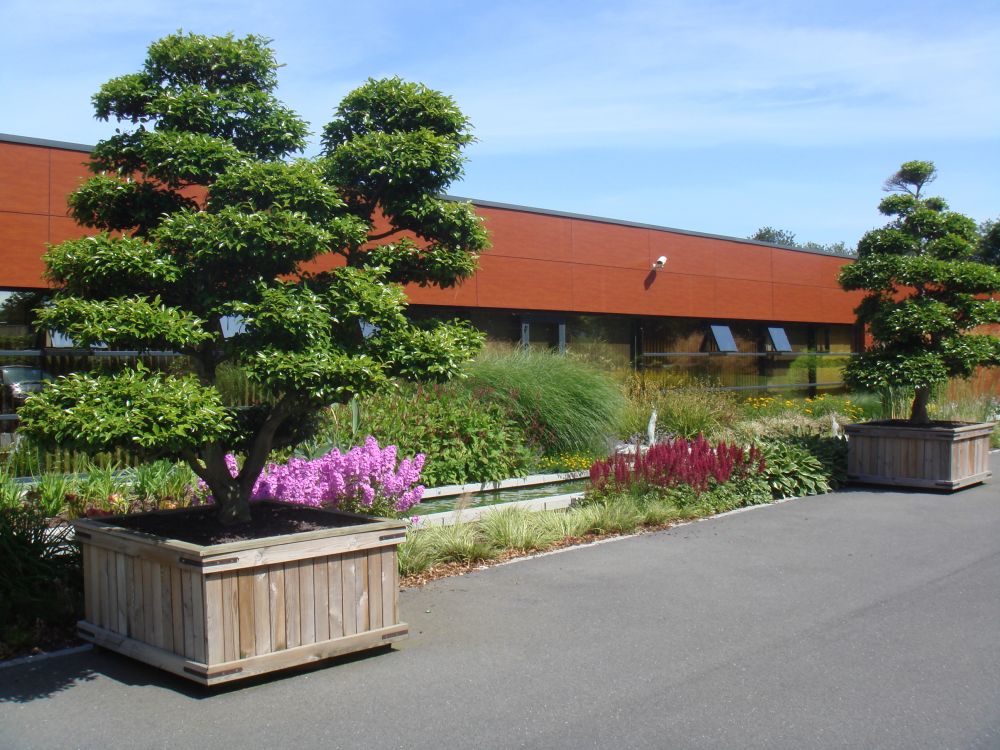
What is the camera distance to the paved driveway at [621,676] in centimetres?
467

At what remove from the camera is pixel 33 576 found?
654 centimetres

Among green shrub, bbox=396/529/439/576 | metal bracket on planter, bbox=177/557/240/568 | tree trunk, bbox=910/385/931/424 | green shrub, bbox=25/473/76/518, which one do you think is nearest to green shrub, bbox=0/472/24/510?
green shrub, bbox=25/473/76/518

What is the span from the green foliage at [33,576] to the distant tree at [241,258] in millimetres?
1245

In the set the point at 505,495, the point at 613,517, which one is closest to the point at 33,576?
the point at 613,517

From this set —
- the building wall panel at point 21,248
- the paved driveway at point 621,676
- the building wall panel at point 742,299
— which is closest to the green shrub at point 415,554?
the paved driveway at point 621,676

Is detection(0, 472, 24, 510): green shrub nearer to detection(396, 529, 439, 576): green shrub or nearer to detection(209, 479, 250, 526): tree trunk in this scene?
detection(209, 479, 250, 526): tree trunk

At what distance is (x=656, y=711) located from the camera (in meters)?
4.96

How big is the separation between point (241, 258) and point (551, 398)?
7821 mm

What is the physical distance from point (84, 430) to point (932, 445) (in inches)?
445

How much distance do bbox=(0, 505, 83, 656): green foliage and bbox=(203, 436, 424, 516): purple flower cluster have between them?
1605mm

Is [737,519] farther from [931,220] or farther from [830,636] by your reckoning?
[931,220]

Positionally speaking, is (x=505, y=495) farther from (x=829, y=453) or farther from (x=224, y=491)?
(x=224, y=491)

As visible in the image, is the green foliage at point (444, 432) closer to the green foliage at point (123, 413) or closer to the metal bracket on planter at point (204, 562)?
the green foliage at point (123, 413)

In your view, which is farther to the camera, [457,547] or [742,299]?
[742,299]
